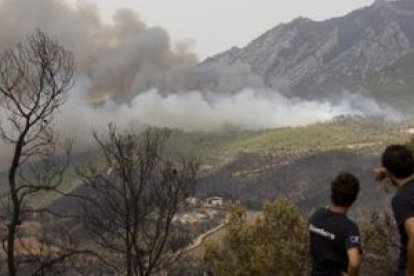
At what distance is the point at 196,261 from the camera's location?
412ft

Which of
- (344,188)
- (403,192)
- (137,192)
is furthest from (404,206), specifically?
(137,192)

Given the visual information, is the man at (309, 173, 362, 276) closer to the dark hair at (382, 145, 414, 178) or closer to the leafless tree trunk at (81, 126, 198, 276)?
the dark hair at (382, 145, 414, 178)

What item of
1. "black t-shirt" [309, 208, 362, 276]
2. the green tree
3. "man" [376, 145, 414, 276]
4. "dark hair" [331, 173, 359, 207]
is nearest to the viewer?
"man" [376, 145, 414, 276]

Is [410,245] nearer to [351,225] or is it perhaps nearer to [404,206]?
[404,206]

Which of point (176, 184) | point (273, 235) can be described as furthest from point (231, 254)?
point (176, 184)

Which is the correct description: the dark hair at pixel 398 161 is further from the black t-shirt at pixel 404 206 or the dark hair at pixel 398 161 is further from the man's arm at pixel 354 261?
the man's arm at pixel 354 261

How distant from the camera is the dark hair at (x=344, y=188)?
26.1 ft

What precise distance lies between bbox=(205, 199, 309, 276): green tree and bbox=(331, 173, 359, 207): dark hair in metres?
42.4

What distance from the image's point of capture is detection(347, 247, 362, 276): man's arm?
25.5 feet

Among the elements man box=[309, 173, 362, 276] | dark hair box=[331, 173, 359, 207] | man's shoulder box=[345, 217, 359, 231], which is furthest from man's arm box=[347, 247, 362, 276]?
dark hair box=[331, 173, 359, 207]

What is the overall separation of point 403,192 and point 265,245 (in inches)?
1856

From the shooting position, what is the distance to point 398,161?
25.3 feet

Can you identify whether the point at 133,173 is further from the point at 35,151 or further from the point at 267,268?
the point at 267,268

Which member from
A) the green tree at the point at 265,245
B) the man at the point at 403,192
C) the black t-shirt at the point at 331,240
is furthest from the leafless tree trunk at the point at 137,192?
the green tree at the point at 265,245
